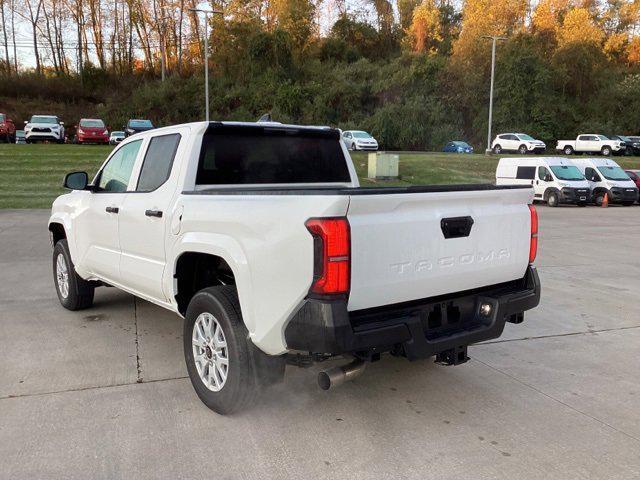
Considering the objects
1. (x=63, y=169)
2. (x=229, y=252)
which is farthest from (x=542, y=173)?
(x=229, y=252)

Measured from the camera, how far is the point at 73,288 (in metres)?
5.62

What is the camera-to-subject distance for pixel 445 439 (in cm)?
323

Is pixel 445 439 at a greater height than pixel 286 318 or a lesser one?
lesser

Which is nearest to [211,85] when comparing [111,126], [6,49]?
[111,126]

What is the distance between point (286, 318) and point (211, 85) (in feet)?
188

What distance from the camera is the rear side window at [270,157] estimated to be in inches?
163

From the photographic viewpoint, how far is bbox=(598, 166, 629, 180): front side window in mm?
21859

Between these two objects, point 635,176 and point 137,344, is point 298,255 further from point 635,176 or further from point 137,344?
point 635,176

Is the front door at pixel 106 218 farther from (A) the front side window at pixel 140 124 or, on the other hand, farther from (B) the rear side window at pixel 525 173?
(A) the front side window at pixel 140 124

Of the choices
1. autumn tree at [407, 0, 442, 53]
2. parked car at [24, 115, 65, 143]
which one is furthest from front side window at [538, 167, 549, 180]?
autumn tree at [407, 0, 442, 53]

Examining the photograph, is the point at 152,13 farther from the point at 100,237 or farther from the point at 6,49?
the point at 100,237

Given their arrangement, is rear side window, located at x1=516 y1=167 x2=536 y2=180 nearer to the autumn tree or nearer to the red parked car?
the red parked car

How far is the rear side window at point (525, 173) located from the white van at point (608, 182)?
6.25 ft

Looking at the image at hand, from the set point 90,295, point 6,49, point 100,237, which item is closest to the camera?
point 100,237
